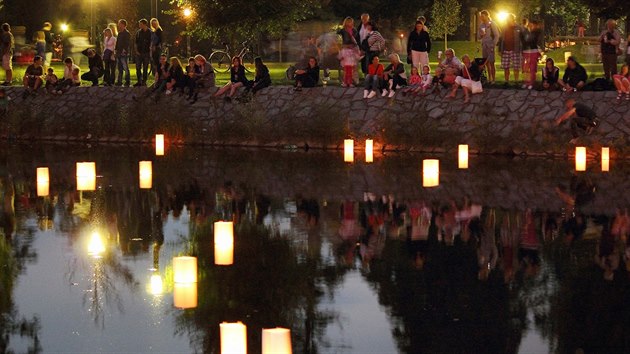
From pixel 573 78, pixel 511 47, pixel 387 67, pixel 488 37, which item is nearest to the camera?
pixel 573 78

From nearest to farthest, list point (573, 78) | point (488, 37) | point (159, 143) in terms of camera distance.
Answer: point (573, 78) → point (159, 143) → point (488, 37)

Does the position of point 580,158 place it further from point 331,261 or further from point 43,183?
point 331,261

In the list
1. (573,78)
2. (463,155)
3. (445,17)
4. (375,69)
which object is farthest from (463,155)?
(445,17)

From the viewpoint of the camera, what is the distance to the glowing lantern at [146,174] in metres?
23.3

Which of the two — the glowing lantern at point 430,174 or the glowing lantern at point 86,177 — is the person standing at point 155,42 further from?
the glowing lantern at point 430,174

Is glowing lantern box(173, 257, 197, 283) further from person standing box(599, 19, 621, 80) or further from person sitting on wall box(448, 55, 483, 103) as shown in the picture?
person standing box(599, 19, 621, 80)

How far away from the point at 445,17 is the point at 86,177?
3309 cm

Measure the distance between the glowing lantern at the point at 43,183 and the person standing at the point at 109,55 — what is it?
1088 centimetres

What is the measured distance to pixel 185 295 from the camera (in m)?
13.3

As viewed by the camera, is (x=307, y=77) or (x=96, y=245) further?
(x=307, y=77)

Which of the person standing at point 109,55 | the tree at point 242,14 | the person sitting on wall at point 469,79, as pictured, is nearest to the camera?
the person sitting on wall at point 469,79

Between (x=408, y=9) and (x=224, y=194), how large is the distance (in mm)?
36734

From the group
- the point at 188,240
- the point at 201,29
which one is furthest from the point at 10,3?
the point at 188,240

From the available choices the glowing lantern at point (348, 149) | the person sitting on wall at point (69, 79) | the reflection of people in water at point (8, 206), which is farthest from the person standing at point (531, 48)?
the reflection of people in water at point (8, 206)
